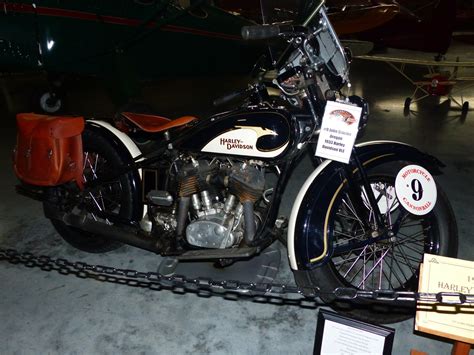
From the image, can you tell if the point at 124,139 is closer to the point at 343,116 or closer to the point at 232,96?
the point at 232,96

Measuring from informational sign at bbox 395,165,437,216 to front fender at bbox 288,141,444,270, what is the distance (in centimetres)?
9

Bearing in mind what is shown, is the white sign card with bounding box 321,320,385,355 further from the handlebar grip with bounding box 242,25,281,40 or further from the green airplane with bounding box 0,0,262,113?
the green airplane with bounding box 0,0,262,113

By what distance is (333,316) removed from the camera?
1.59 metres

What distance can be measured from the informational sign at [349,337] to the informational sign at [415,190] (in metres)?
0.53

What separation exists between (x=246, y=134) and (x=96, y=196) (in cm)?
116

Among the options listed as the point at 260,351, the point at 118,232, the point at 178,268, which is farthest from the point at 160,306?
the point at 260,351

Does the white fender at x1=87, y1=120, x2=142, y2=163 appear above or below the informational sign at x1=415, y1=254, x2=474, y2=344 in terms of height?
above

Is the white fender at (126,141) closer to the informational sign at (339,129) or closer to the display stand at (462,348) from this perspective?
the informational sign at (339,129)

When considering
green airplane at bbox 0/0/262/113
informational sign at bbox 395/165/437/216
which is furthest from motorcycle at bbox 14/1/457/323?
green airplane at bbox 0/0/262/113

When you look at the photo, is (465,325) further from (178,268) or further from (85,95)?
(85,95)

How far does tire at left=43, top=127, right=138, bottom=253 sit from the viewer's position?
7.55 ft

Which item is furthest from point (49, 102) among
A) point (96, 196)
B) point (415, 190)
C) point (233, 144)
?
point (415, 190)

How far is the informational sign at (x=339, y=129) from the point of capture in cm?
162

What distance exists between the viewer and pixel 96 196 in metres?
2.47
